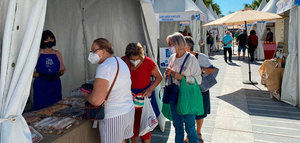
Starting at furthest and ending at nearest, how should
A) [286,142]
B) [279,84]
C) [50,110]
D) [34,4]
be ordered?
[279,84] < [286,142] < [50,110] < [34,4]

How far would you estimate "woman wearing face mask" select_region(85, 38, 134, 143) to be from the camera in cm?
207

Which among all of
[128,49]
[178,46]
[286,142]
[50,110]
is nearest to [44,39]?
[50,110]

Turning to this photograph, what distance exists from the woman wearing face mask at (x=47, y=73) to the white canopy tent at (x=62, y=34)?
4.03 feet

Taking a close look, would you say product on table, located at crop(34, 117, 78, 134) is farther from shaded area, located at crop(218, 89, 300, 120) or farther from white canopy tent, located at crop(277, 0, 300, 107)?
white canopy tent, located at crop(277, 0, 300, 107)

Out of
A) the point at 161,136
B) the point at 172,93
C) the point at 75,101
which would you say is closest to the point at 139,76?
the point at 172,93

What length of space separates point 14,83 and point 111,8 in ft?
10.8

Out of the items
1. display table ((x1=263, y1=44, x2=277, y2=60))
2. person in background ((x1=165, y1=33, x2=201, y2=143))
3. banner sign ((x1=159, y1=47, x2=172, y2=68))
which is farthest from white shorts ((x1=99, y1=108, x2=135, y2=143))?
display table ((x1=263, y1=44, x2=277, y2=60))

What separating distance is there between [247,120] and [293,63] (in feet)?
6.28

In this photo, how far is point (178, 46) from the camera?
271cm

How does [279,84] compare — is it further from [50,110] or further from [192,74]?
[50,110]

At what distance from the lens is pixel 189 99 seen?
278 centimetres

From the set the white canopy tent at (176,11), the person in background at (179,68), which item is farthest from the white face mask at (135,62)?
the white canopy tent at (176,11)

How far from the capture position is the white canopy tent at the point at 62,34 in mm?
1494

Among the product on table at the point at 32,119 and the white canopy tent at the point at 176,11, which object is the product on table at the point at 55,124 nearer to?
the product on table at the point at 32,119
